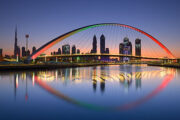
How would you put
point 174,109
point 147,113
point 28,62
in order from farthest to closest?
point 28,62 → point 174,109 → point 147,113

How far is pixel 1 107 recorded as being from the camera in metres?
6.88

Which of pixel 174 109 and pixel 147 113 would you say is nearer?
pixel 147 113

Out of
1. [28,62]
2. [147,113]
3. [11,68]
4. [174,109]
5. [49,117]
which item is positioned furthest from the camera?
[28,62]

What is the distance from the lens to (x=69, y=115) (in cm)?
591

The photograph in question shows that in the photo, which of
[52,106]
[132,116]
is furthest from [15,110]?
[132,116]

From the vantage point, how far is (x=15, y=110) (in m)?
6.47

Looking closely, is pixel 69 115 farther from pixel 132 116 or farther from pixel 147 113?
pixel 147 113

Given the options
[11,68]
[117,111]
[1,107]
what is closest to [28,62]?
[11,68]

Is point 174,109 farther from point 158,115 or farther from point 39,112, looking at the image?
point 39,112

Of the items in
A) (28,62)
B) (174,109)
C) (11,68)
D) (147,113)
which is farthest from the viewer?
(28,62)

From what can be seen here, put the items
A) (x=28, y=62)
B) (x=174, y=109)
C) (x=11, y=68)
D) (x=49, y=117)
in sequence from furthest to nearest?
(x=28, y=62)
(x=11, y=68)
(x=174, y=109)
(x=49, y=117)

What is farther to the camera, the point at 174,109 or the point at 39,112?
the point at 174,109

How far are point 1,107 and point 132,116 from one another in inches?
215

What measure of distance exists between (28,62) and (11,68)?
965 cm
